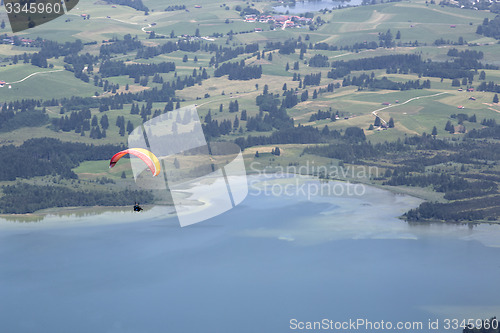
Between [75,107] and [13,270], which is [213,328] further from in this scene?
[75,107]

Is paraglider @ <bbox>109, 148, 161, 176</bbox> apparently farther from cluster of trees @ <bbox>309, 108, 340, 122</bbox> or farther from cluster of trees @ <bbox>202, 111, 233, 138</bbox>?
cluster of trees @ <bbox>309, 108, 340, 122</bbox>

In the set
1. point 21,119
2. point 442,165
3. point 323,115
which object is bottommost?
point 323,115

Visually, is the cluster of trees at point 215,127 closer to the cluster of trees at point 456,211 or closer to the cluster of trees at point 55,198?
the cluster of trees at point 55,198

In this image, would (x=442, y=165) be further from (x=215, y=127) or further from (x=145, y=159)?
(x=145, y=159)


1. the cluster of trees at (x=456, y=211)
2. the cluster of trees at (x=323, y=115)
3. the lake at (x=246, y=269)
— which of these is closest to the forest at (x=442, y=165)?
the cluster of trees at (x=456, y=211)

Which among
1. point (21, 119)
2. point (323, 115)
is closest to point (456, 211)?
point (323, 115)
